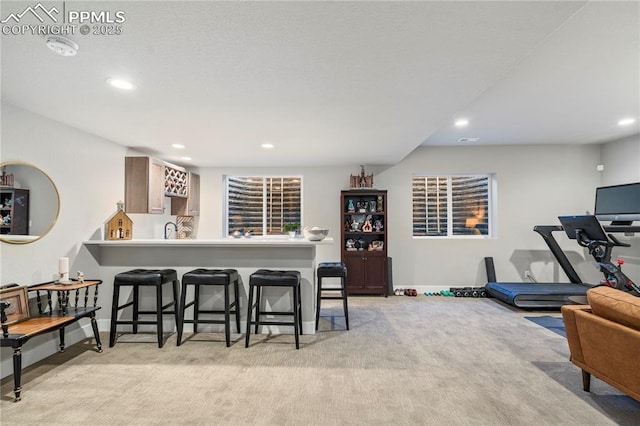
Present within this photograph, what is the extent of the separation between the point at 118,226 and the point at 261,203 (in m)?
2.71

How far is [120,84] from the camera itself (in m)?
2.23

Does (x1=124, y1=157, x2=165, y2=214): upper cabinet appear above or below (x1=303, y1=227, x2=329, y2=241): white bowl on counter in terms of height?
above

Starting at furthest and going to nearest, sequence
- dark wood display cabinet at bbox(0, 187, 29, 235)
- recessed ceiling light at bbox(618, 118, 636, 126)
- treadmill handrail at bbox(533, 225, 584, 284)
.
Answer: treadmill handrail at bbox(533, 225, 584, 284), recessed ceiling light at bbox(618, 118, 636, 126), dark wood display cabinet at bbox(0, 187, 29, 235)

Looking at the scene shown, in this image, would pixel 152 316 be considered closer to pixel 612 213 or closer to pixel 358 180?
pixel 358 180

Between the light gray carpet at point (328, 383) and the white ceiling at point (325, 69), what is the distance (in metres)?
2.26

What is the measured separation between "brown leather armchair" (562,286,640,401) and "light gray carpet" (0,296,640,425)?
26cm

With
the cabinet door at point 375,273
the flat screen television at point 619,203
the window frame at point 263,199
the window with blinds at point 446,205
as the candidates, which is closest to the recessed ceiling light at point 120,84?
the window frame at point 263,199

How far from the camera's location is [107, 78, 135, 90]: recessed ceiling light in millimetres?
2172

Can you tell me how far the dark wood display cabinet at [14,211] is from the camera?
259 cm

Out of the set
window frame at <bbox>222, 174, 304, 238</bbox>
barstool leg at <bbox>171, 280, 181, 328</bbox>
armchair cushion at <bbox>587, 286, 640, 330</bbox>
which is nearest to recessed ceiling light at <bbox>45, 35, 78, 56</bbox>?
barstool leg at <bbox>171, 280, 181, 328</bbox>

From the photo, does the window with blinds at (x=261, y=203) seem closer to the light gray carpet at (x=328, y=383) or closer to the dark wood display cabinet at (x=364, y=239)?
the dark wood display cabinet at (x=364, y=239)

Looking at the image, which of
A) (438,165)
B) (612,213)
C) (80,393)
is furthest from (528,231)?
(80,393)

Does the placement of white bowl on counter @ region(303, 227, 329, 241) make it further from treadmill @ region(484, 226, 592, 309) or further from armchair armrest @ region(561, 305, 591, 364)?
treadmill @ region(484, 226, 592, 309)

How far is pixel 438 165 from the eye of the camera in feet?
18.3
